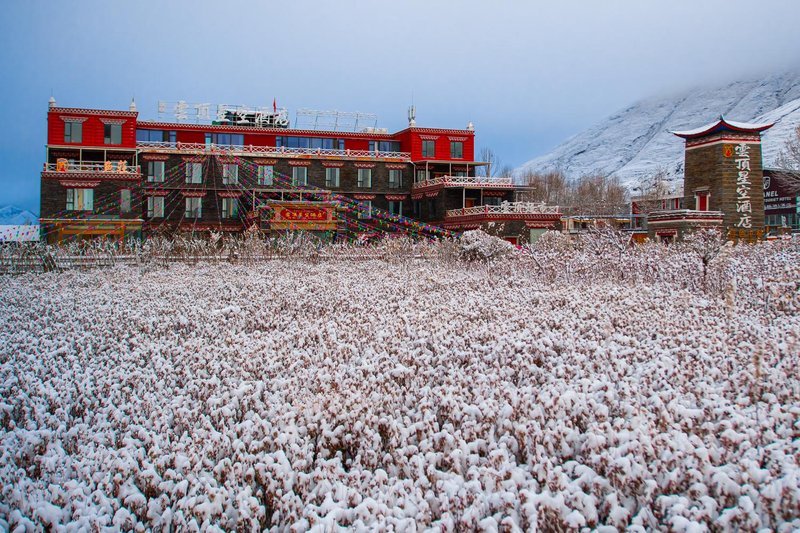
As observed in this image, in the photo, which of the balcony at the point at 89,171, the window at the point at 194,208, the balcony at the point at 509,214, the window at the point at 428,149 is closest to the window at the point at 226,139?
the window at the point at 194,208

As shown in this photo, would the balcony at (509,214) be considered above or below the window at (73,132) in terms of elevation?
below

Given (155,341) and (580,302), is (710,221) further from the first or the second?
(155,341)

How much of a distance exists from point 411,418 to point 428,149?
47273mm

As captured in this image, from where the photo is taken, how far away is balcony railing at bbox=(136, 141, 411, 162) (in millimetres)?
46812

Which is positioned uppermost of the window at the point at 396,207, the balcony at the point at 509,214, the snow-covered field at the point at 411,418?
the window at the point at 396,207

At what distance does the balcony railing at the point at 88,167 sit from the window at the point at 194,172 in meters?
3.96

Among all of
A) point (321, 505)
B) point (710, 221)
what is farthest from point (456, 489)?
point (710, 221)

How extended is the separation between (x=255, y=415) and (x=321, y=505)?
1.81m

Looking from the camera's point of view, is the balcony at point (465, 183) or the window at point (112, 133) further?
the balcony at point (465, 183)

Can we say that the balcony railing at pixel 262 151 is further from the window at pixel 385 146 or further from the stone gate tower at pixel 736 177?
the stone gate tower at pixel 736 177

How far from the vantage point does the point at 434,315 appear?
11711 millimetres

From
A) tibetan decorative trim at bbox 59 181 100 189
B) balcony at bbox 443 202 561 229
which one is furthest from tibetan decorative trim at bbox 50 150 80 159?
balcony at bbox 443 202 561 229

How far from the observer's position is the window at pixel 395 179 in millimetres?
51875

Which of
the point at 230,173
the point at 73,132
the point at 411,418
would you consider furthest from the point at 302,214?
the point at 411,418
